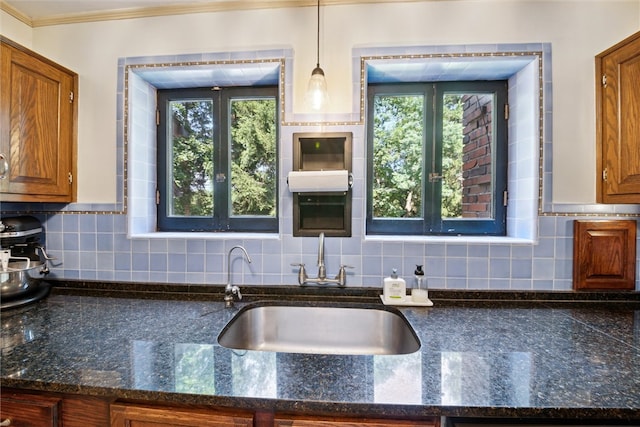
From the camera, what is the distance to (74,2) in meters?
1.48

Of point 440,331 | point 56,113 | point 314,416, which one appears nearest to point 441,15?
point 440,331

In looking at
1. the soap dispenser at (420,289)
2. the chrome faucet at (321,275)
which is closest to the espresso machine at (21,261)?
the chrome faucet at (321,275)

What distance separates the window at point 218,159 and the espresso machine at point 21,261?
0.57m

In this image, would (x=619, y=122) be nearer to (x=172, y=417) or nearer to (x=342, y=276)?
(x=342, y=276)

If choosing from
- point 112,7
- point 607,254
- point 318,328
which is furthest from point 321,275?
point 112,7

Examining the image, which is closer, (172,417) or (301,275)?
(172,417)

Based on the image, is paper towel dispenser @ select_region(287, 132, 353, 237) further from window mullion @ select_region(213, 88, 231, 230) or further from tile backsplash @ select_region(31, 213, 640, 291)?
window mullion @ select_region(213, 88, 231, 230)

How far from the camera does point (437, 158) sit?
161 centimetres

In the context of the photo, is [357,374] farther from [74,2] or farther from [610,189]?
[74,2]

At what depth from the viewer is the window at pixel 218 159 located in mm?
1696

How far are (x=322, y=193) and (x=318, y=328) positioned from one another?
26.1 inches

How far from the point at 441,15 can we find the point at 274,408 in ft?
5.86

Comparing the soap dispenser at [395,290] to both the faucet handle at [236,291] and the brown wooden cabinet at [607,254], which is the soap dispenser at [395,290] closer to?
the faucet handle at [236,291]

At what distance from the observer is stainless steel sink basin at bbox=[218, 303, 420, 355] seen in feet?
4.26
